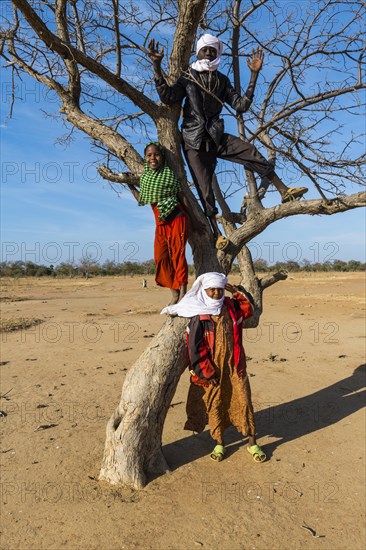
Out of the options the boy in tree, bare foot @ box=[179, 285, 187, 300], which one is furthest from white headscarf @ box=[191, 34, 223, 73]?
bare foot @ box=[179, 285, 187, 300]

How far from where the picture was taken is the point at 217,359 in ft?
13.9

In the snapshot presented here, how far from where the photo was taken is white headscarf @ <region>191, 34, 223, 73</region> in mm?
3967

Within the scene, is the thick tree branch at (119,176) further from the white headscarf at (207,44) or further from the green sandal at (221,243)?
the white headscarf at (207,44)

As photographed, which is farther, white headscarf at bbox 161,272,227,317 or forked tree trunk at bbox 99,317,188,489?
white headscarf at bbox 161,272,227,317

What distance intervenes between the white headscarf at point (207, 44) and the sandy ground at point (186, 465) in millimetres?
3529

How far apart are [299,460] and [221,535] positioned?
146 cm

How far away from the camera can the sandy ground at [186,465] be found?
10.8 feet

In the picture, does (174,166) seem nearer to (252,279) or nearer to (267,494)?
(252,279)

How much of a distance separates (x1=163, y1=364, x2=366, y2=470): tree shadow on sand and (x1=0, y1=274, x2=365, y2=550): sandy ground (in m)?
0.02

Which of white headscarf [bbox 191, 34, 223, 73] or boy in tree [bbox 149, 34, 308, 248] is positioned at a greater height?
white headscarf [bbox 191, 34, 223, 73]

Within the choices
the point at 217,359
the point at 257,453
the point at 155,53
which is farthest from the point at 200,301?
the point at 155,53

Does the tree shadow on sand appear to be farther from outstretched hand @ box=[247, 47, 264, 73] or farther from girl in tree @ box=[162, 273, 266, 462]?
outstretched hand @ box=[247, 47, 264, 73]

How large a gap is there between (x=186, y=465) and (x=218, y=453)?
32 cm

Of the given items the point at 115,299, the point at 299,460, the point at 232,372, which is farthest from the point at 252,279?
the point at 115,299
